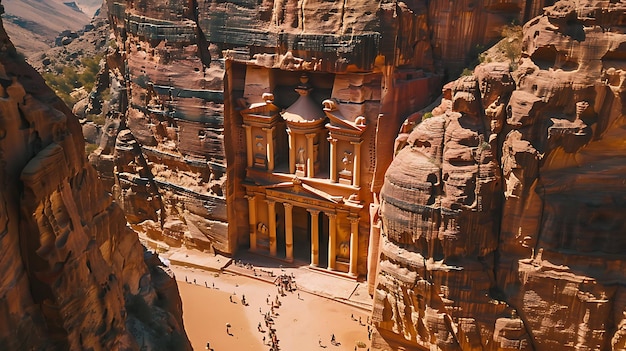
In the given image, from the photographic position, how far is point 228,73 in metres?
26.7

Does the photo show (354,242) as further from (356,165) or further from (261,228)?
(261,228)

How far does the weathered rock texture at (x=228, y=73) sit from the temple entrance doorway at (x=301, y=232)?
2.91 meters

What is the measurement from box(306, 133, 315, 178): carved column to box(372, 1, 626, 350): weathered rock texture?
21.3 ft

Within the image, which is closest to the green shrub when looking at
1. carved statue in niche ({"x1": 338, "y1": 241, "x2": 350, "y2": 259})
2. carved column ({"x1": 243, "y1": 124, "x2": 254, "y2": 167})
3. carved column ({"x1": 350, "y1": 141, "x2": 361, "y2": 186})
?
carved column ({"x1": 243, "y1": 124, "x2": 254, "y2": 167})

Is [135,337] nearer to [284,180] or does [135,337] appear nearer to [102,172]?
[284,180]

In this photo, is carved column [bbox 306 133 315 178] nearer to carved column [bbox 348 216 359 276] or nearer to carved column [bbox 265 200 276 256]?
carved column [bbox 265 200 276 256]

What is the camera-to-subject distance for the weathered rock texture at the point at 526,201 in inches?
679

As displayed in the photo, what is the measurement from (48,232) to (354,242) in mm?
19276

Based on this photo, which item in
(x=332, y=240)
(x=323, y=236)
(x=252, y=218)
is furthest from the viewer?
(x=323, y=236)

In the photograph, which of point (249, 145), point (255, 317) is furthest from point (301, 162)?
point (255, 317)

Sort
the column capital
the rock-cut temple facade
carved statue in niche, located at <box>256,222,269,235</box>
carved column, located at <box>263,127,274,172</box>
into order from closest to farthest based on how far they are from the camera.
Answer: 1. the rock-cut temple facade
2. the column capital
3. carved column, located at <box>263,127,274,172</box>
4. carved statue in niche, located at <box>256,222,269,235</box>

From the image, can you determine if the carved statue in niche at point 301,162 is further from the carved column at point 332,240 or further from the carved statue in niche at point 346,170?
the carved column at point 332,240

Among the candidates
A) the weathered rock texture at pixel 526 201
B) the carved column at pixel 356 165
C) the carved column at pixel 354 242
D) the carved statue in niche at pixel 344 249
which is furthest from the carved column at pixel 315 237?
the weathered rock texture at pixel 526 201

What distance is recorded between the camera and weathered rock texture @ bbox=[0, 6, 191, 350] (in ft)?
24.6
